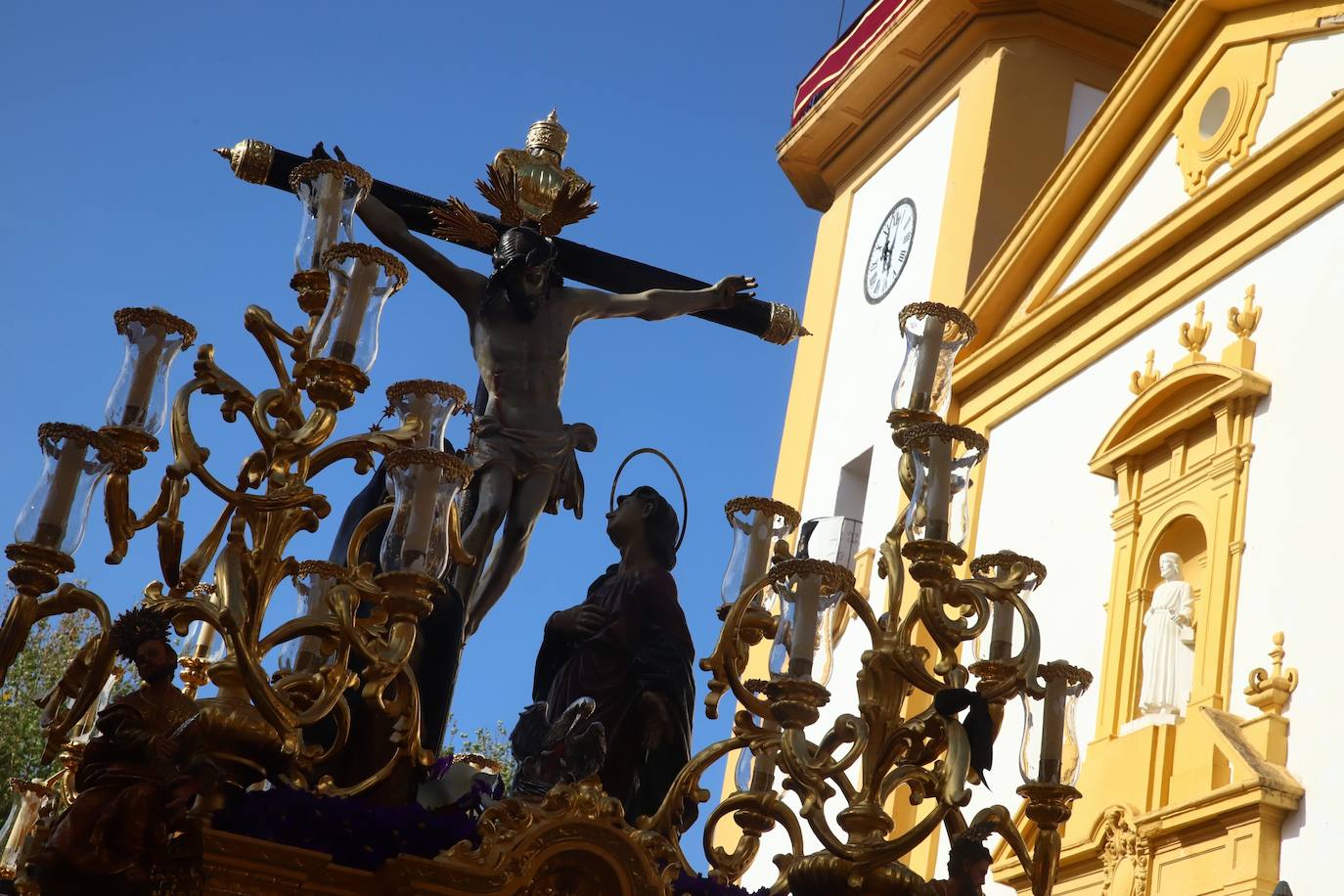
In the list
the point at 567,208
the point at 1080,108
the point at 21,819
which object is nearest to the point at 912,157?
the point at 1080,108

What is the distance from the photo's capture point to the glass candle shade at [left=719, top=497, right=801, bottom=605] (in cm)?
623

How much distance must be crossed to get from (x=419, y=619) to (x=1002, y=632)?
1.92 metres

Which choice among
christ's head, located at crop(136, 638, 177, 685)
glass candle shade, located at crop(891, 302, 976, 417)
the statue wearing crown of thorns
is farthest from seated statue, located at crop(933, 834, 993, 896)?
christ's head, located at crop(136, 638, 177, 685)

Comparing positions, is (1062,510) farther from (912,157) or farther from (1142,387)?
(912,157)

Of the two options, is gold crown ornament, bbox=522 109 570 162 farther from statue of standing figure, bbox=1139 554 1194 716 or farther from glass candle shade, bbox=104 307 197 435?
statue of standing figure, bbox=1139 554 1194 716

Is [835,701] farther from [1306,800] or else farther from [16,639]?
[16,639]

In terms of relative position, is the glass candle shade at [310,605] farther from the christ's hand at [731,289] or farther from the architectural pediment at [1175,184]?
the architectural pediment at [1175,184]

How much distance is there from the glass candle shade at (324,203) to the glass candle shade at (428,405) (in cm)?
63

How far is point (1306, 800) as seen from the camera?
10133 mm

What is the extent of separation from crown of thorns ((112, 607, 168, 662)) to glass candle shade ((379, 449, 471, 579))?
0.65 metres

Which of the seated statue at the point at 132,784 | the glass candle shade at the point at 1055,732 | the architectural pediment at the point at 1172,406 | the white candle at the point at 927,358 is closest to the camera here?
the seated statue at the point at 132,784

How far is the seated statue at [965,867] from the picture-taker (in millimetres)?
5695

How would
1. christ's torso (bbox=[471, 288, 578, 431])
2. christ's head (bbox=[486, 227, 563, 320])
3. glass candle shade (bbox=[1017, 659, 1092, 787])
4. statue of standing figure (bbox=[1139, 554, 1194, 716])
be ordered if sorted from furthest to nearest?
1. statue of standing figure (bbox=[1139, 554, 1194, 716])
2. christ's head (bbox=[486, 227, 563, 320])
3. christ's torso (bbox=[471, 288, 578, 431])
4. glass candle shade (bbox=[1017, 659, 1092, 787])

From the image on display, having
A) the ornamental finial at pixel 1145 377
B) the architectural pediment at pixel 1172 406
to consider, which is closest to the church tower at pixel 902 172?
the ornamental finial at pixel 1145 377
